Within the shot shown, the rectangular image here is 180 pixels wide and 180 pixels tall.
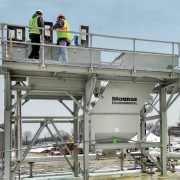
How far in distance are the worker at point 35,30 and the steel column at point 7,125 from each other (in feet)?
3.89

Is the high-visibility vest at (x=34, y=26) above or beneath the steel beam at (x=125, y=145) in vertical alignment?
above

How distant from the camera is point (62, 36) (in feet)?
44.0

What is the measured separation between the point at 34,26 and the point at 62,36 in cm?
104

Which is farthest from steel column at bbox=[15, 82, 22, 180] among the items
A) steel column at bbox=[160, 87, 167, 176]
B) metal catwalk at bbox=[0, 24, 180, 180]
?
steel column at bbox=[160, 87, 167, 176]

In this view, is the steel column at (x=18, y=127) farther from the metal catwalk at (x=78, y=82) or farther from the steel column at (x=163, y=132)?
the steel column at (x=163, y=132)

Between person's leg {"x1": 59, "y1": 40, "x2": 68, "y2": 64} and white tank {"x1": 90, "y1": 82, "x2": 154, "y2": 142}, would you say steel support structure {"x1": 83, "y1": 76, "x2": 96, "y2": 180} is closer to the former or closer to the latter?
white tank {"x1": 90, "y1": 82, "x2": 154, "y2": 142}

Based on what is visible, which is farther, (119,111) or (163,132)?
(163,132)

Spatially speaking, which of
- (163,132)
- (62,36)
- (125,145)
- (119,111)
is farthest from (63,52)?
(163,132)

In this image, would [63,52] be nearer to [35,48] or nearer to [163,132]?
[35,48]

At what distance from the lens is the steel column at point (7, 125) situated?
1290cm

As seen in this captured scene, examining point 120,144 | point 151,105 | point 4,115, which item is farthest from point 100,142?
point 4,115

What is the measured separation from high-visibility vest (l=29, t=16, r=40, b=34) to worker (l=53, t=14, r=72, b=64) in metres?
0.79

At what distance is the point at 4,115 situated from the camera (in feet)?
43.5

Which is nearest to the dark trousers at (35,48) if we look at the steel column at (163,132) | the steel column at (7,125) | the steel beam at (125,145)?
the steel column at (7,125)
